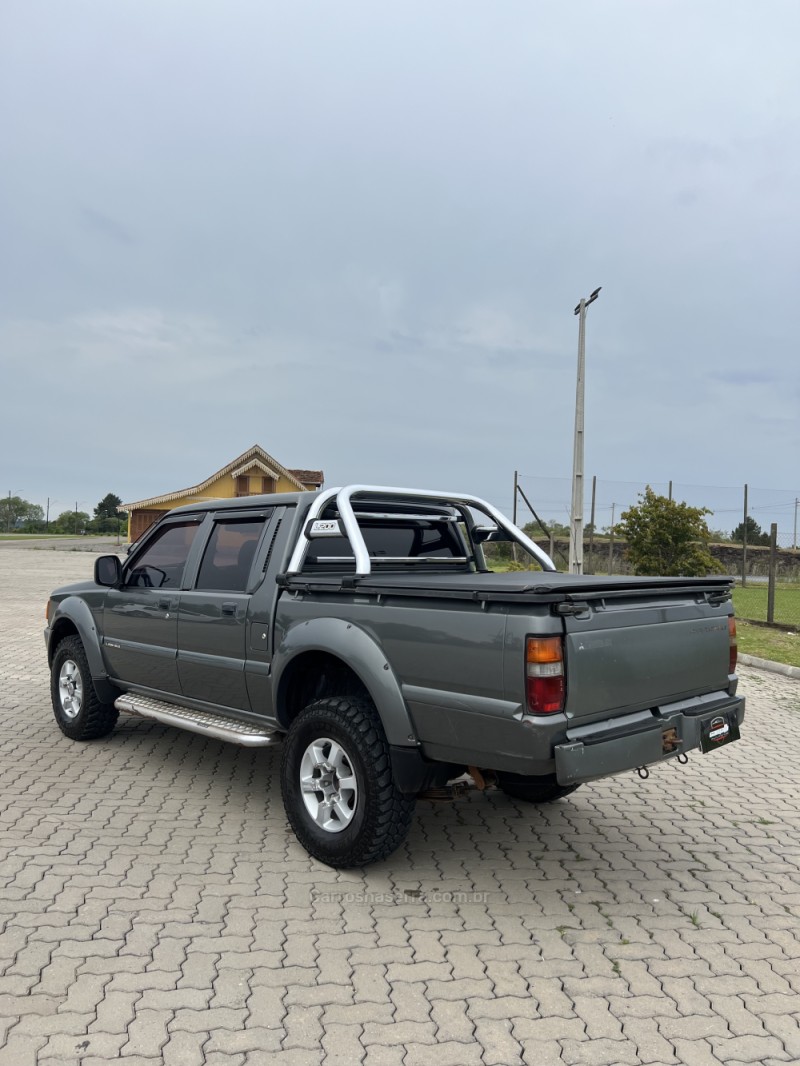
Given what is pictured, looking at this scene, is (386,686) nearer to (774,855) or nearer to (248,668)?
(248,668)

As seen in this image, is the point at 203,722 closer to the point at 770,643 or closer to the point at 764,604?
the point at 770,643

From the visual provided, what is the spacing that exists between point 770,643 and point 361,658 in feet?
33.7

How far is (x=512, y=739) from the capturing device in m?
3.29

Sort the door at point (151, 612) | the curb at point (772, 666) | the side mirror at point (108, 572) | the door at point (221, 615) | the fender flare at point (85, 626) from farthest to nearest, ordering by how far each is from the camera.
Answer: the curb at point (772, 666) → the fender flare at point (85, 626) → the side mirror at point (108, 572) → the door at point (151, 612) → the door at point (221, 615)

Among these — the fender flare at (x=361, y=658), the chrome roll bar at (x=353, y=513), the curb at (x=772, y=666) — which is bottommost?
the curb at (x=772, y=666)

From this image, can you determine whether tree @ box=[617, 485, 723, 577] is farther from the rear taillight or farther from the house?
the house

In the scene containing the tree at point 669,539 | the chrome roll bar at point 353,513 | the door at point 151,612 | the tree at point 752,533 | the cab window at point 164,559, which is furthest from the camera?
the tree at point 752,533

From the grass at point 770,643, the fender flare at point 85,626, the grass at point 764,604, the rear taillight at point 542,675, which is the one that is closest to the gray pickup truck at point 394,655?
the rear taillight at point 542,675

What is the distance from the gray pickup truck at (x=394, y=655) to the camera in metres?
3.33

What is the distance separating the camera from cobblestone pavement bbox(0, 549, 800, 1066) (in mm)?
2750

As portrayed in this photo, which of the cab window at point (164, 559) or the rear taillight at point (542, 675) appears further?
the cab window at point (164, 559)

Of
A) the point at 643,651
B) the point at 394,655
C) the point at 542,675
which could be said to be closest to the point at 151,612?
the point at 394,655

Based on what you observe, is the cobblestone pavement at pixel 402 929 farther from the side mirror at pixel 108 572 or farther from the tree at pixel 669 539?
the tree at pixel 669 539

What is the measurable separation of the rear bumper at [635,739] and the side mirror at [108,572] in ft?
12.3
